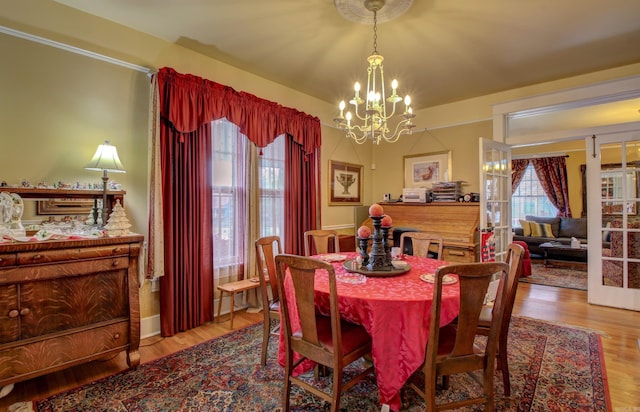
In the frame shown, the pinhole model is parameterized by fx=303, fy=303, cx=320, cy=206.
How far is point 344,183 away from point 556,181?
5555 mm

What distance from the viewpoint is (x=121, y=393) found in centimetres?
188

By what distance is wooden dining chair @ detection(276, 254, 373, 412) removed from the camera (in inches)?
58.0

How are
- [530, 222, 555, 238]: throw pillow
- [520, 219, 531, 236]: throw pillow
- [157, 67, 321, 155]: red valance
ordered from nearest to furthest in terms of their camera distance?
[157, 67, 321, 155]: red valance → [530, 222, 555, 238]: throw pillow → [520, 219, 531, 236]: throw pillow

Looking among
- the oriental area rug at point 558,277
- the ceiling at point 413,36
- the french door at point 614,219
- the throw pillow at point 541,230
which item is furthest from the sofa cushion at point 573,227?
the ceiling at point 413,36

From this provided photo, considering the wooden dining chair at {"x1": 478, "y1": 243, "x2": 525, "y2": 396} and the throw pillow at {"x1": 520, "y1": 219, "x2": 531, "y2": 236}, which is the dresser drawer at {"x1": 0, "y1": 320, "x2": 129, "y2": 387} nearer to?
the wooden dining chair at {"x1": 478, "y1": 243, "x2": 525, "y2": 396}

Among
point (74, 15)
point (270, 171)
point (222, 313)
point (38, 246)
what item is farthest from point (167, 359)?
point (74, 15)

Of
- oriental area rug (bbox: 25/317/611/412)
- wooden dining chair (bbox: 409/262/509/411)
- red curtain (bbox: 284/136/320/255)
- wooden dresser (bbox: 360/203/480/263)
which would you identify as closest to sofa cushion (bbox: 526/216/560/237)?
wooden dresser (bbox: 360/203/480/263)

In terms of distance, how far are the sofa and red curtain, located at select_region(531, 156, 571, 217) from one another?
0.44 metres

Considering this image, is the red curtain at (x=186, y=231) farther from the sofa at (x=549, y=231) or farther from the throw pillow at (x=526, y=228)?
the throw pillow at (x=526, y=228)

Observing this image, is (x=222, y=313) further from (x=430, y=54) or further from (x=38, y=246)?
(x=430, y=54)

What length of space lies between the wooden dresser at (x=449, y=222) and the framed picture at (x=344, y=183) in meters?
0.54

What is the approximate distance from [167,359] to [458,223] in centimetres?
346

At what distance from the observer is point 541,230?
21.4ft

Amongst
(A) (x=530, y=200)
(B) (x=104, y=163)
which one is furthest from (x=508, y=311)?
(A) (x=530, y=200)
